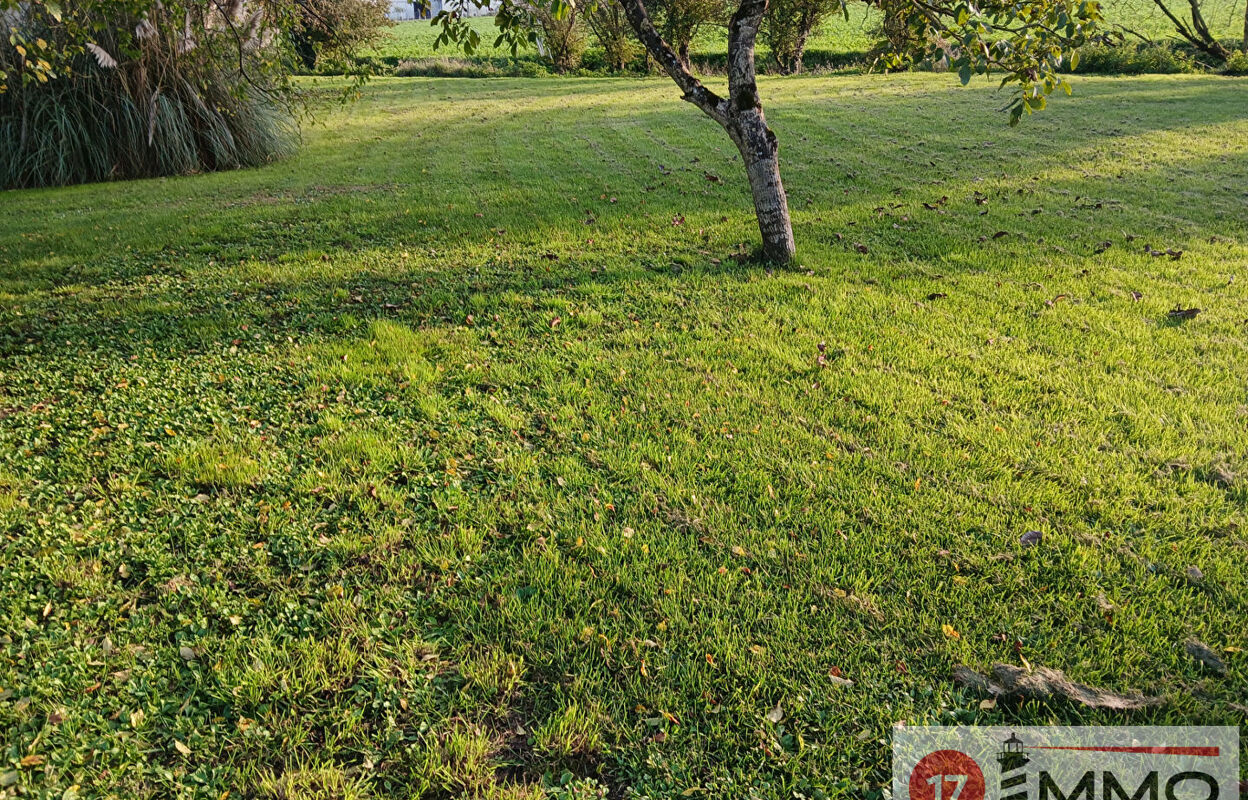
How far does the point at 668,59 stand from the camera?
618 cm

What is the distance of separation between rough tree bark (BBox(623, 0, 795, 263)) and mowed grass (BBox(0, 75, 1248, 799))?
1.74 feet

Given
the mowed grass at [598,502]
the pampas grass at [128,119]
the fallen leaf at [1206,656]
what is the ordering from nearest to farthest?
the mowed grass at [598,502], the fallen leaf at [1206,656], the pampas grass at [128,119]

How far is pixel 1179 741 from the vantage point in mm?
2309

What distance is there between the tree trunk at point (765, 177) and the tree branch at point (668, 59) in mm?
225

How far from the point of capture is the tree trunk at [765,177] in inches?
254

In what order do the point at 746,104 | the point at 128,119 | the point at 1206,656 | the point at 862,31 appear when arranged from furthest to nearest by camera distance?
the point at 862,31
the point at 128,119
the point at 746,104
the point at 1206,656

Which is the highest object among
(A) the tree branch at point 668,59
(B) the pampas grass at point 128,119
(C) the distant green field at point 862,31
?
(C) the distant green field at point 862,31

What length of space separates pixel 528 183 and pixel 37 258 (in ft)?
21.6

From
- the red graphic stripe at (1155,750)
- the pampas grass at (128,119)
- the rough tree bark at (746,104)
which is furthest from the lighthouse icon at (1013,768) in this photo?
the pampas grass at (128,119)

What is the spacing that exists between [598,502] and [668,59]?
15.3ft

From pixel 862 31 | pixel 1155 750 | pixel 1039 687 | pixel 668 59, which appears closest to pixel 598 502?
pixel 1039 687

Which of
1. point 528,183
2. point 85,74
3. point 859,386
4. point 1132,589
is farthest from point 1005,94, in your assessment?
point 85,74

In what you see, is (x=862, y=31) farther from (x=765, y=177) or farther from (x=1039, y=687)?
(x=1039, y=687)

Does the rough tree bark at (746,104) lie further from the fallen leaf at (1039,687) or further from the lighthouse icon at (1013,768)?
the lighthouse icon at (1013,768)
